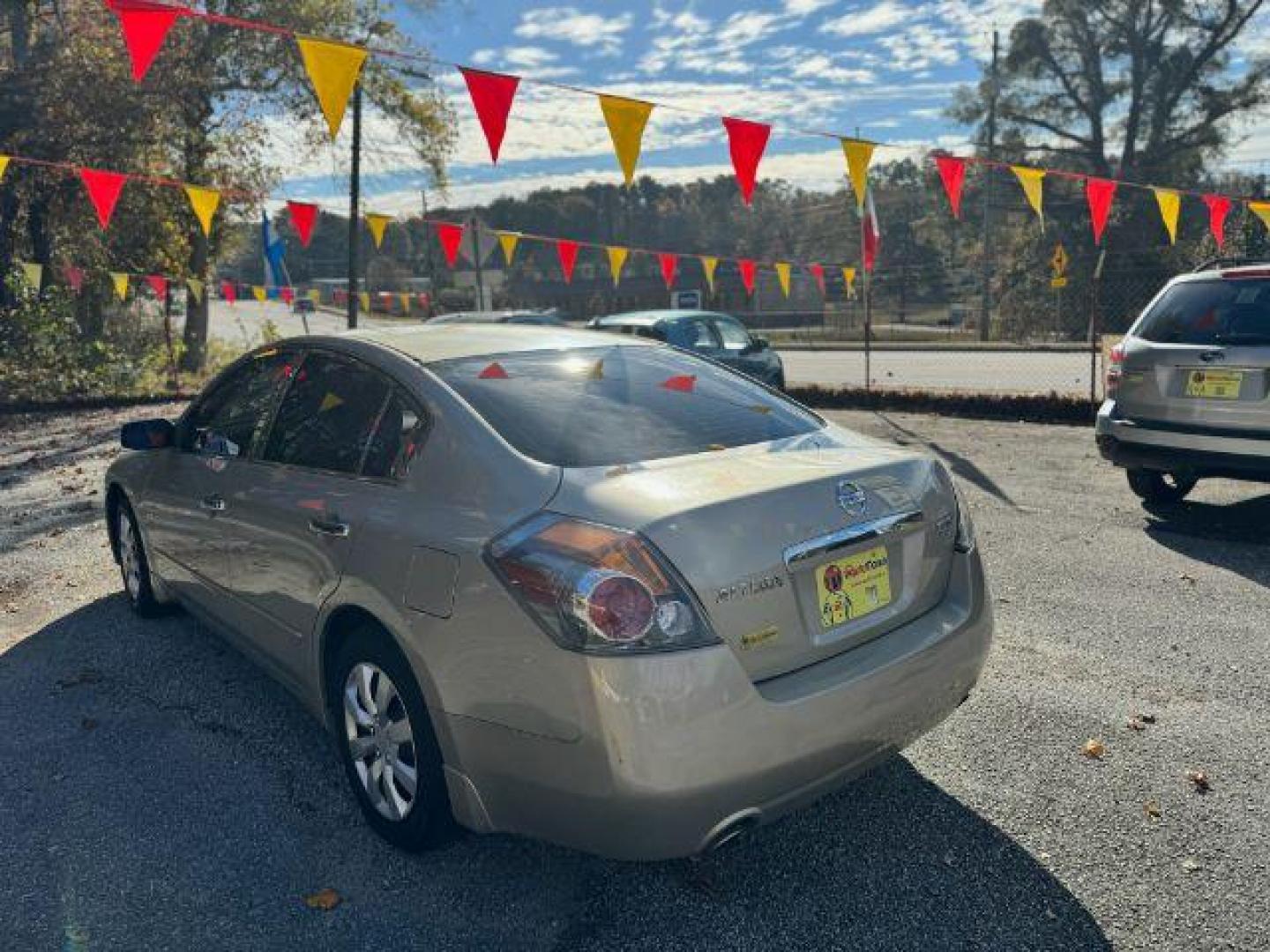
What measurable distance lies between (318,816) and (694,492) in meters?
1.66

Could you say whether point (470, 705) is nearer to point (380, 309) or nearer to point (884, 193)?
point (380, 309)

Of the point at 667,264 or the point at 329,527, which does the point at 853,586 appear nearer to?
the point at 329,527

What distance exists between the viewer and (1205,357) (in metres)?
5.64

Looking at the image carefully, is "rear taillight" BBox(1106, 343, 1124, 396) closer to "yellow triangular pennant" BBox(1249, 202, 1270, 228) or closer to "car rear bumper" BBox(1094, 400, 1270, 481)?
"car rear bumper" BBox(1094, 400, 1270, 481)

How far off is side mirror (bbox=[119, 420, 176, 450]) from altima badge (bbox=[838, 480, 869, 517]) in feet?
10.3

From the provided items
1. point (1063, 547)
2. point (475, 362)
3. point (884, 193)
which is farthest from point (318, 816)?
point (884, 193)

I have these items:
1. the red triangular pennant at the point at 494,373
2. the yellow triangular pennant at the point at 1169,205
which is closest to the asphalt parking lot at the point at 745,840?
the red triangular pennant at the point at 494,373

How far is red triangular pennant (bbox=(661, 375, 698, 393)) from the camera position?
10.6 feet

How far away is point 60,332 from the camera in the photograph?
55.1 ft

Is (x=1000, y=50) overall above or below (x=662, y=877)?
above

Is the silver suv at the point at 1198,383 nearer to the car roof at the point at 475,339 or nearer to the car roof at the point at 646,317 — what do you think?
the car roof at the point at 475,339

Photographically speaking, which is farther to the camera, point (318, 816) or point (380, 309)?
point (380, 309)

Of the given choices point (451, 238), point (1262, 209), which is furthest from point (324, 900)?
point (451, 238)

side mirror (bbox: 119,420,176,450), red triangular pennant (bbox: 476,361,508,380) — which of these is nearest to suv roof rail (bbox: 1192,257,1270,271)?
red triangular pennant (bbox: 476,361,508,380)
